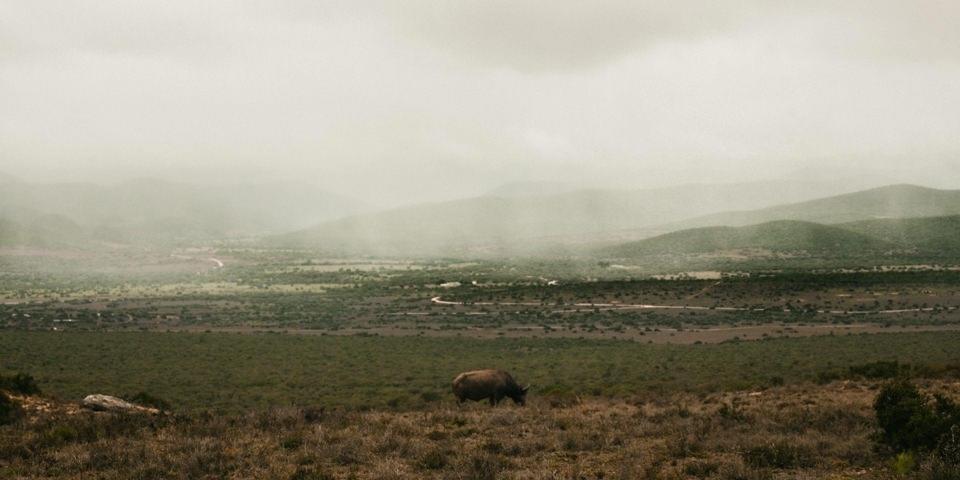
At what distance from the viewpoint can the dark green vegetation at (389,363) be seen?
24703mm

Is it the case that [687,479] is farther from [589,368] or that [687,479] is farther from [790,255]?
[790,255]

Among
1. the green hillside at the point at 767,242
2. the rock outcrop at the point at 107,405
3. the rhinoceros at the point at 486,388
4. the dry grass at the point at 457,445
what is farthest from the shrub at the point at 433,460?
the green hillside at the point at 767,242

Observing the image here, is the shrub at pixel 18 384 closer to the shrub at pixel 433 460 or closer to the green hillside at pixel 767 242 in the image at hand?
the shrub at pixel 433 460

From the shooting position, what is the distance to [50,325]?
54.2 metres

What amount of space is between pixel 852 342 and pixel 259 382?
109 feet

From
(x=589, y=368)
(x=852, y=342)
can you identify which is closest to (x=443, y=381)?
(x=589, y=368)

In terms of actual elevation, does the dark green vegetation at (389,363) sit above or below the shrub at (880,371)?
below

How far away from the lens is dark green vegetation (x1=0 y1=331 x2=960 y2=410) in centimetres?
2470

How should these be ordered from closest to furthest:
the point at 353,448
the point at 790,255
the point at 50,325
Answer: the point at 353,448
the point at 50,325
the point at 790,255

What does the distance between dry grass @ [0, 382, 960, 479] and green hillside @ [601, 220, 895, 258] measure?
128810mm

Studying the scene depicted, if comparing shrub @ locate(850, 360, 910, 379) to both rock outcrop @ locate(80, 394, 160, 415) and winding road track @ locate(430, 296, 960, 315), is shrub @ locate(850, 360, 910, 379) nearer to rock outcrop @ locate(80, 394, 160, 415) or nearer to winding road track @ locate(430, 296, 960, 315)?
rock outcrop @ locate(80, 394, 160, 415)

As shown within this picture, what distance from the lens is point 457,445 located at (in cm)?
1089

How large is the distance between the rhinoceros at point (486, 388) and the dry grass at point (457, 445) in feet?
10.0

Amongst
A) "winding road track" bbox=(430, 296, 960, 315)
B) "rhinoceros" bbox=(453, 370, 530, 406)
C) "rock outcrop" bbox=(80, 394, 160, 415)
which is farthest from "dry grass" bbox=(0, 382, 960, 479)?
"winding road track" bbox=(430, 296, 960, 315)
